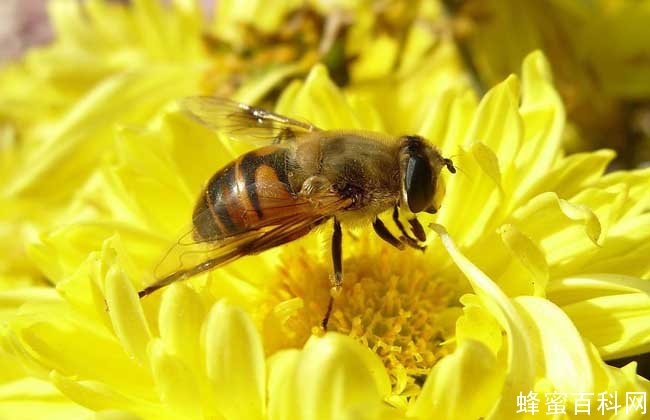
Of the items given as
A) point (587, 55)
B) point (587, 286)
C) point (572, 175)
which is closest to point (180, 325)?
point (587, 286)

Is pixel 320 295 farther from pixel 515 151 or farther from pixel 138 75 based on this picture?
pixel 138 75

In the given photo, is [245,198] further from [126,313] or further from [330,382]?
[330,382]

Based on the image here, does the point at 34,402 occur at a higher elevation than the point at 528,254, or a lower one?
lower

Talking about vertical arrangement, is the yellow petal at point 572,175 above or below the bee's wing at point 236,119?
below

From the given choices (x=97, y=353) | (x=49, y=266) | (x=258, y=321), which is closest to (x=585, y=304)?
(x=258, y=321)

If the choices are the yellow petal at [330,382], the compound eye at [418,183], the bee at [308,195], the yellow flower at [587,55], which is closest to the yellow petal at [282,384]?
the yellow petal at [330,382]

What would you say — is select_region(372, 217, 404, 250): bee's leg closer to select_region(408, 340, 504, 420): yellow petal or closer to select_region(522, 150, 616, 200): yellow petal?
select_region(522, 150, 616, 200): yellow petal

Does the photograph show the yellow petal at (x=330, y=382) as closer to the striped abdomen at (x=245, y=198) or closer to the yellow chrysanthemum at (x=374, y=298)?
the yellow chrysanthemum at (x=374, y=298)
